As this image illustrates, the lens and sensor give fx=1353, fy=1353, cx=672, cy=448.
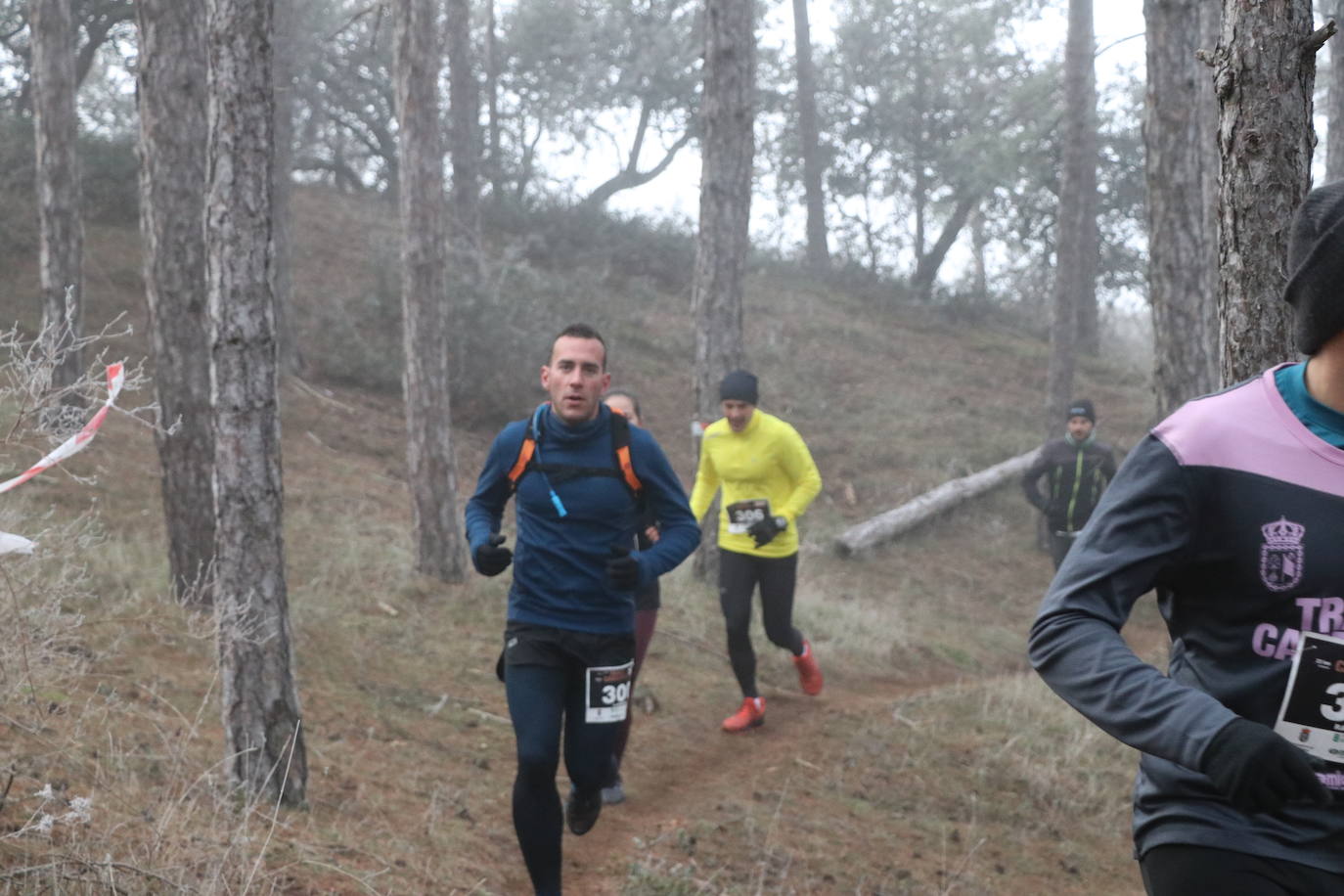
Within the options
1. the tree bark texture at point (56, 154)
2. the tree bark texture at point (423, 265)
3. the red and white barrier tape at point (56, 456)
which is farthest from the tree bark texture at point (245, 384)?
the tree bark texture at point (56, 154)

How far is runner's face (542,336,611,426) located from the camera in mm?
5480

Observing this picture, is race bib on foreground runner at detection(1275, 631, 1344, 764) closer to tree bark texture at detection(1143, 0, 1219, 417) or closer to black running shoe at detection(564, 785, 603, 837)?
black running shoe at detection(564, 785, 603, 837)

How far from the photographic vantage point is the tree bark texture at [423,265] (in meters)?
12.7

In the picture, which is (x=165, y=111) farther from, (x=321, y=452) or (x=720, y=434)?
(x=321, y=452)

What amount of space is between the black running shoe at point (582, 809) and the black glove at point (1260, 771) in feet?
12.8

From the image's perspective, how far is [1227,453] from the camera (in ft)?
8.14

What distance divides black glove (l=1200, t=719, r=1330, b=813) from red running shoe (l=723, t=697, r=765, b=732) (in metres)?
7.34

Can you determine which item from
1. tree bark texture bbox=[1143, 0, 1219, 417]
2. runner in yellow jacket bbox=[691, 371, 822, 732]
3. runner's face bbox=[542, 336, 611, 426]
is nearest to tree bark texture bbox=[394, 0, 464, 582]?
runner in yellow jacket bbox=[691, 371, 822, 732]

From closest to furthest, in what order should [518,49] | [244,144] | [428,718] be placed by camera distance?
[244,144], [428,718], [518,49]

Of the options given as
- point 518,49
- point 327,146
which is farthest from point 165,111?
point 518,49

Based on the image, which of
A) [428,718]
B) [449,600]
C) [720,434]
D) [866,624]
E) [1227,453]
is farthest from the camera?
[866,624]

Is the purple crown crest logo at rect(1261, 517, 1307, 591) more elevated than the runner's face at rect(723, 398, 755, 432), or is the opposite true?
the purple crown crest logo at rect(1261, 517, 1307, 591)

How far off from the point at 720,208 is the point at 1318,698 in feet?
39.7

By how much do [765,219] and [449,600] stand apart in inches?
1065
